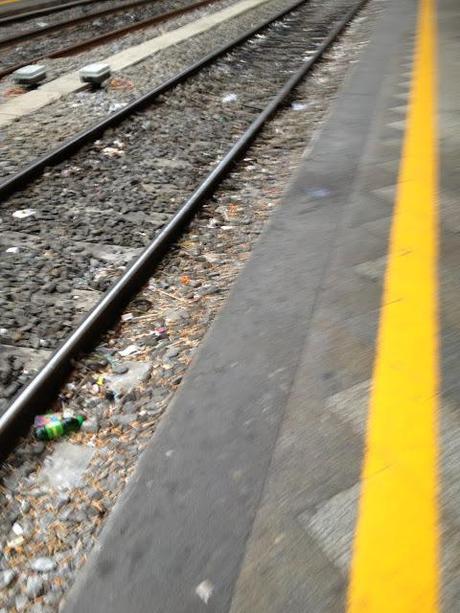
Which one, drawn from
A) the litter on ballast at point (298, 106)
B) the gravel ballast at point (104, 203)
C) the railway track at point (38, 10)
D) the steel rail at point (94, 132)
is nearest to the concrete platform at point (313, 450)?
the gravel ballast at point (104, 203)

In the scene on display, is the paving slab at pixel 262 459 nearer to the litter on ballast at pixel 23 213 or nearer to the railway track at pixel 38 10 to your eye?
the litter on ballast at pixel 23 213

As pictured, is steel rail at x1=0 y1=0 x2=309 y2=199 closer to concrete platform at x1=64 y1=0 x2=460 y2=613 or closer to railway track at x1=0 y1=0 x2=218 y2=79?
concrete platform at x1=64 y1=0 x2=460 y2=613

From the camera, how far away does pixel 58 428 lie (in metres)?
2.44

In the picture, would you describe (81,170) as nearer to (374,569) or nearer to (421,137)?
(421,137)

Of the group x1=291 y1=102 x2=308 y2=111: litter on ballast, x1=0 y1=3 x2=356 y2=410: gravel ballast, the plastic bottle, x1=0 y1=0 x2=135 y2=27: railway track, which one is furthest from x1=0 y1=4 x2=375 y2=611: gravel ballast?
x1=0 y1=0 x2=135 y2=27: railway track

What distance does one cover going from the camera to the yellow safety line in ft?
5.45

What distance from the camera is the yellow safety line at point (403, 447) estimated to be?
1.66 meters

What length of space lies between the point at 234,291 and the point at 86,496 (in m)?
1.42

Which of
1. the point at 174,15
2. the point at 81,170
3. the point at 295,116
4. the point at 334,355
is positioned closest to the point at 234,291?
the point at 334,355

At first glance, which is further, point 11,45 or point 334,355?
point 11,45

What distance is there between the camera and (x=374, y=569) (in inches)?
66.9

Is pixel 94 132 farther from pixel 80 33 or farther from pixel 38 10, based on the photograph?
pixel 38 10

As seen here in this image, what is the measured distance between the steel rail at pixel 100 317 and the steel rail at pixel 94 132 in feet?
4.59

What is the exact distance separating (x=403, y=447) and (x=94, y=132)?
4.84 meters
